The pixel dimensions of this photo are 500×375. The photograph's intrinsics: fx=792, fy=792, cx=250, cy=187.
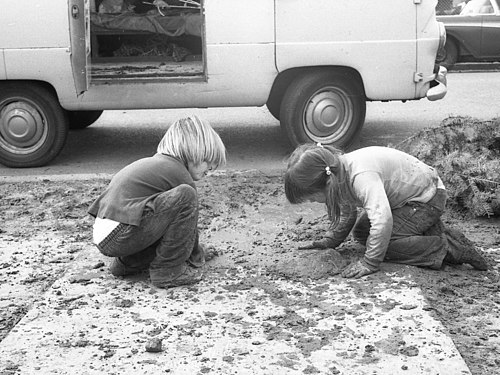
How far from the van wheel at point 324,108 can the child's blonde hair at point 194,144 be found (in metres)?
3.14

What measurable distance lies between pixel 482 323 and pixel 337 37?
4010mm

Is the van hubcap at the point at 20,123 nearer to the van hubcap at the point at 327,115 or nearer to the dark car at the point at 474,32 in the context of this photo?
the van hubcap at the point at 327,115

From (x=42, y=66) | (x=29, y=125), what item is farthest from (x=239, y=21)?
(x=29, y=125)

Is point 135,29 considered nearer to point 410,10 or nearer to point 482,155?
point 410,10

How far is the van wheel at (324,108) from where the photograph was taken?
7684 mm

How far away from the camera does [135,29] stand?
9.54 metres

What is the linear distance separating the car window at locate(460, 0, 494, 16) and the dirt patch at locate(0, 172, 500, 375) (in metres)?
8.64

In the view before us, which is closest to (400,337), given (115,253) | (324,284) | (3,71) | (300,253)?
(324,284)

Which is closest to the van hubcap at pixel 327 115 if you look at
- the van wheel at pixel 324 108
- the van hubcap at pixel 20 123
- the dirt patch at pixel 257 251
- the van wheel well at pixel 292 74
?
the van wheel at pixel 324 108

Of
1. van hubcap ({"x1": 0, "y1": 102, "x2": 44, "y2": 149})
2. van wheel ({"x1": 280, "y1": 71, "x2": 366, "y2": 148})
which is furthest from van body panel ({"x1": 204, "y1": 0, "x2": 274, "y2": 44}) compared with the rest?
van hubcap ({"x1": 0, "y1": 102, "x2": 44, "y2": 149})

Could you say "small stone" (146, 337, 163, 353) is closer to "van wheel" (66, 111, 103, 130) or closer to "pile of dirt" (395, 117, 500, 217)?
"pile of dirt" (395, 117, 500, 217)

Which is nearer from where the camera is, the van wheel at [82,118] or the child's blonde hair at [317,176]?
the child's blonde hair at [317,176]

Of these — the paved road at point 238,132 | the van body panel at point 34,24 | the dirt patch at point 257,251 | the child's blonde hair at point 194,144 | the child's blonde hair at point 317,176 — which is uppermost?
the van body panel at point 34,24

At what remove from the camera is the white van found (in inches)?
289
